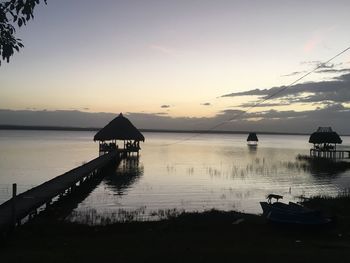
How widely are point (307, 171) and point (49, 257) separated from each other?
3185cm

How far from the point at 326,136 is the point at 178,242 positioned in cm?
5361

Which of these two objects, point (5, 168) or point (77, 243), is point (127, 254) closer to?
point (77, 243)

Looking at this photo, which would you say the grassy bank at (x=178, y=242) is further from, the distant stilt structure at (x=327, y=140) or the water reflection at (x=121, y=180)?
the distant stilt structure at (x=327, y=140)

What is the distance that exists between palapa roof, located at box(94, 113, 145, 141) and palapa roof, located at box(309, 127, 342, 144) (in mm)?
25904

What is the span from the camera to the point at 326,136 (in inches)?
2384

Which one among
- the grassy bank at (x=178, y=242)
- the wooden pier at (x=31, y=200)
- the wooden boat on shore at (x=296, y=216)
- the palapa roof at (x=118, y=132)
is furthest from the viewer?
the palapa roof at (x=118, y=132)

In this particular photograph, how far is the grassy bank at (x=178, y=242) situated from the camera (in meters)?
9.71

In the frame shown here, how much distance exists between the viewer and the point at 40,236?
12.1m

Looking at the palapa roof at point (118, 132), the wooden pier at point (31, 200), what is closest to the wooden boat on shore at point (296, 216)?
the wooden pier at point (31, 200)

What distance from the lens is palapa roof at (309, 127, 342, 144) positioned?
59.9 metres

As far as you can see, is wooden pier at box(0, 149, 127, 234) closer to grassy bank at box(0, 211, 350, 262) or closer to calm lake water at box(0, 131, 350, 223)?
grassy bank at box(0, 211, 350, 262)

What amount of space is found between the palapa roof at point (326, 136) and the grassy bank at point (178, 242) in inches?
1911

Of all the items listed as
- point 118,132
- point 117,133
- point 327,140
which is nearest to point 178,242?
point 117,133

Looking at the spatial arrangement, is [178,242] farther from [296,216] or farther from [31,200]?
[31,200]
